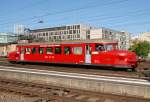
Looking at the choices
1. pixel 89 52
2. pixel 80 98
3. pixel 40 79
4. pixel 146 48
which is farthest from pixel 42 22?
pixel 146 48

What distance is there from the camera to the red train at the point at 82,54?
20141 millimetres

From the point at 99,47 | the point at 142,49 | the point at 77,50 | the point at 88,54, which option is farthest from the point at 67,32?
the point at 99,47

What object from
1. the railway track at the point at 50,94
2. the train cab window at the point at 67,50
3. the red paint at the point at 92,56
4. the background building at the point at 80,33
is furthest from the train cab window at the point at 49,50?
the background building at the point at 80,33

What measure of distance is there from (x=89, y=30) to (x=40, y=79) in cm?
13364

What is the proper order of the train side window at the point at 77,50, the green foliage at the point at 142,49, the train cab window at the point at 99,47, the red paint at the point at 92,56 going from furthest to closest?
the green foliage at the point at 142,49, the train side window at the point at 77,50, the train cab window at the point at 99,47, the red paint at the point at 92,56

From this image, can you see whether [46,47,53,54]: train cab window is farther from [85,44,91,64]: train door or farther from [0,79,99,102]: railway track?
[0,79,99,102]: railway track

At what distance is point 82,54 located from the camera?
2284cm

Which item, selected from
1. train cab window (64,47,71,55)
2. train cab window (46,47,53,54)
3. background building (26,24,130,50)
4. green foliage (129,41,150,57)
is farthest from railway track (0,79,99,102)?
background building (26,24,130,50)

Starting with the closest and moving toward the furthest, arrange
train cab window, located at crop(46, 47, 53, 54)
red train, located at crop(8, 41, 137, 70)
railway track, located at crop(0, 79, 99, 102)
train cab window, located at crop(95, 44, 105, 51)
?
railway track, located at crop(0, 79, 99, 102) < red train, located at crop(8, 41, 137, 70) < train cab window, located at crop(95, 44, 105, 51) < train cab window, located at crop(46, 47, 53, 54)

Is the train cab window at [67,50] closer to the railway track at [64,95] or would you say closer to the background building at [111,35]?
the railway track at [64,95]

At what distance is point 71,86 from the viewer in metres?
12.8

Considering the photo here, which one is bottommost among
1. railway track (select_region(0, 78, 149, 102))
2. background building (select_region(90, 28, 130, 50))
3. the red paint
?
railway track (select_region(0, 78, 149, 102))

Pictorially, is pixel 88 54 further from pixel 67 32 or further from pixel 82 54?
pixel 67 32

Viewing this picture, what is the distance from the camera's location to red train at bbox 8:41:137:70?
66.1 ft
